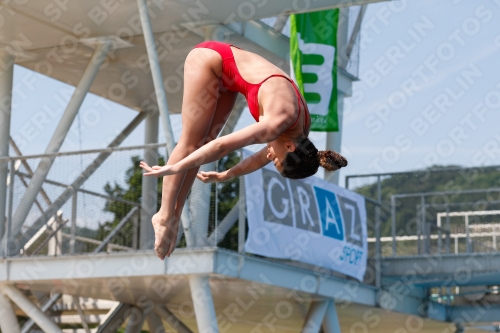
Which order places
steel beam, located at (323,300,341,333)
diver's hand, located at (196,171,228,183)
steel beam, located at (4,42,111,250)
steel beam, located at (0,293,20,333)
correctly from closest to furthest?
diver's hand, located at (196,171,228,183)
steel beam, located at (4,42,111,250)
steel beam, located at (0,293,20,333)
steel beam, located at (323,300,341,333)

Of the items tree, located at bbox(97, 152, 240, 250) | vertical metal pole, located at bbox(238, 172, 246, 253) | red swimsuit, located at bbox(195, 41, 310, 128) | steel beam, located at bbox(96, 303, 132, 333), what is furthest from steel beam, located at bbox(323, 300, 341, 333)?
red swimsuit, located at bbox(195, 41, 310, 128)

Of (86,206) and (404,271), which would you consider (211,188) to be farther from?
(404,271)

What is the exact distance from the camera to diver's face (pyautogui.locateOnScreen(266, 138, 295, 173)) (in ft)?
18.6

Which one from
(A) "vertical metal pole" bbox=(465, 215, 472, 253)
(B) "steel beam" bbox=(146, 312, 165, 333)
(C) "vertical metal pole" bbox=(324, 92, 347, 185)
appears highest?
(C) "vertical metal pole" bbox=(324, 92, 347, 185)

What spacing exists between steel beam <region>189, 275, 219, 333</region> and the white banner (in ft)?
2.54

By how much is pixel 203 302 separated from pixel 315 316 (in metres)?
2.87

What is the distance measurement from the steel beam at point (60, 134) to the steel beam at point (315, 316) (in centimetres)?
469

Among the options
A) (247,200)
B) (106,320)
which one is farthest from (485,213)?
(106,320)

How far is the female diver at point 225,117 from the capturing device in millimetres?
5371

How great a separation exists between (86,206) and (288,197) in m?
2.87

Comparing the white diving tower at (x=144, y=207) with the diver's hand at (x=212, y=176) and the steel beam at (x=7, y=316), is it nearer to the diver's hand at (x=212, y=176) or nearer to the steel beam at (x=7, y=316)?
the steel beam at (x=7, y=316)

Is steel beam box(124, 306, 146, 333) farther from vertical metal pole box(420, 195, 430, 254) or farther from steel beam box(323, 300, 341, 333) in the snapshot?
vertical metal pole box(420, 195, 430, 254)

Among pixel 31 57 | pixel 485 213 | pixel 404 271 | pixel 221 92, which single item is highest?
pixel 31 57

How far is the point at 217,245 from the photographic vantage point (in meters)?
12.5
